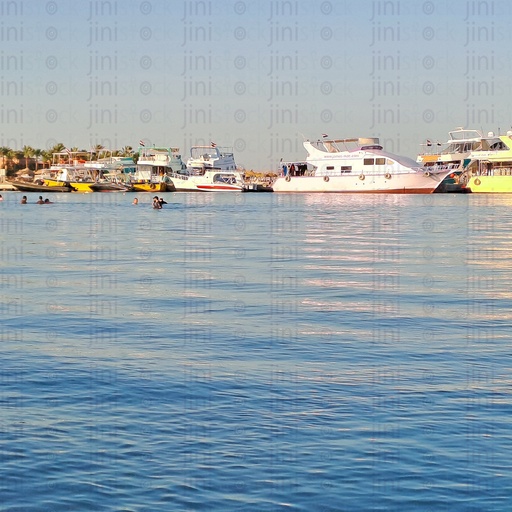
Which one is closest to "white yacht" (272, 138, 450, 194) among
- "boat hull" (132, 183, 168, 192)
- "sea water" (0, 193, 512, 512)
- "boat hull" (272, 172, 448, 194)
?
"boat hull" (272, 172, 448, 194)

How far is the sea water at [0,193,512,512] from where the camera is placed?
25.8 feet

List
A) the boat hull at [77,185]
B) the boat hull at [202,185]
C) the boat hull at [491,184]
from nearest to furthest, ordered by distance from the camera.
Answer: the boat hull at [491,184] < the boat hull at [202,185] < the boat hull at [77,185]

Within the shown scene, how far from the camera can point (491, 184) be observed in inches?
4318

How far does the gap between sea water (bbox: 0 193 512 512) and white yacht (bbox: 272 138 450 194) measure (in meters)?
90.2

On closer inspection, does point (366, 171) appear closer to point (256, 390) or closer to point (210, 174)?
point (210, 174)

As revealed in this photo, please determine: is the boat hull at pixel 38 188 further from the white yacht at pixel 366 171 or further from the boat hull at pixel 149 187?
the white yacht at pixel 366 171

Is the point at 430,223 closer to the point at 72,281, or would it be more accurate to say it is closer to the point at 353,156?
the point at 72,281

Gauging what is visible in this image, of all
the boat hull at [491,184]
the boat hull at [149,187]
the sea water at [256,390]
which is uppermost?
the boat hull at [149,187]

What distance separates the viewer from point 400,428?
9445 millimetres

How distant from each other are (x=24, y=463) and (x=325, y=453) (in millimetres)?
2494

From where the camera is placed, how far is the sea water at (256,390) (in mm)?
7879

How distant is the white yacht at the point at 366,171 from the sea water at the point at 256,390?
90.2 m

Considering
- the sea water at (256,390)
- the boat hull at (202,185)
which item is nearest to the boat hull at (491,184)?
the boat hull at (202,185)

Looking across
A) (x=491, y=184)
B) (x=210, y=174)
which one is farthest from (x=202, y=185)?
(x=491, y=184)
